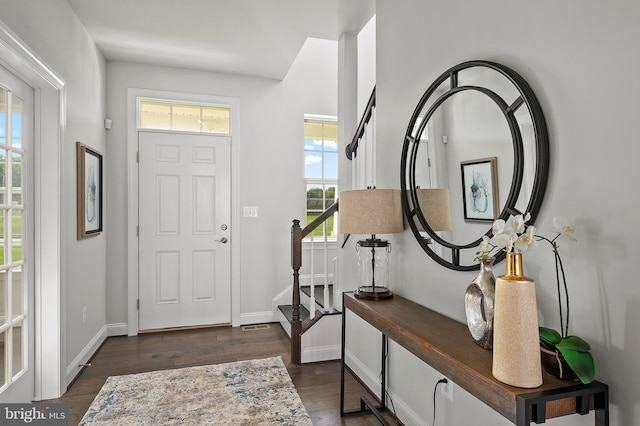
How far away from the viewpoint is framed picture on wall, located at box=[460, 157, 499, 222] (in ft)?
4.91

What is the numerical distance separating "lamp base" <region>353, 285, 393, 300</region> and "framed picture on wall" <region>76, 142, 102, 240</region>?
220 centimetres

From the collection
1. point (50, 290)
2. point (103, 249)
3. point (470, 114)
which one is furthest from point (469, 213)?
point (103, 249)

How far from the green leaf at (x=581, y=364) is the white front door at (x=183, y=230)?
3456 millimetres

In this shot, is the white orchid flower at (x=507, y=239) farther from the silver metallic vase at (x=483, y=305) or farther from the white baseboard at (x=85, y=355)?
the white baseboard at (x=85, y=355)

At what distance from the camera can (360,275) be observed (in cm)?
235

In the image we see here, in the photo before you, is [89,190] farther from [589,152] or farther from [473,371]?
[589,152]

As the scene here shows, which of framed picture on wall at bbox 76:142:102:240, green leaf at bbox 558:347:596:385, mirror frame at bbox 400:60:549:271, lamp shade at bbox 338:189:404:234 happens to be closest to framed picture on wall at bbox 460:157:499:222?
mirror frame at bbox 400:60:549:271

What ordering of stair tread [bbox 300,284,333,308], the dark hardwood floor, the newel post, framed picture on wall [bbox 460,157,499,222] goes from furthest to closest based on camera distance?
stair tread [bbox 300,284,333,308] → the newel post → the dark hardwood floor → framed picture on wall [bbox 460,157,499,222]

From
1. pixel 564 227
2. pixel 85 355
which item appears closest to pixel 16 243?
pixel 85 355

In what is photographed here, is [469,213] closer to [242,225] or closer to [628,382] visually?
[628,382]

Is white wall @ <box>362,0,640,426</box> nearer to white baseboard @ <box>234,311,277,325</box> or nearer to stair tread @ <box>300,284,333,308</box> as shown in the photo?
stair tread @ <box>300,284,333,308</box>

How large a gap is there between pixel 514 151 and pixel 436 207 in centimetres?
55

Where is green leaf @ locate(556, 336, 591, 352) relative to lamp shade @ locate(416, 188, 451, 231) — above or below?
below

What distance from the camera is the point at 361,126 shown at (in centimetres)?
290
